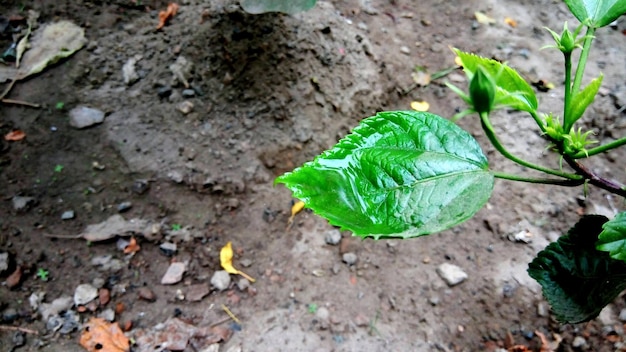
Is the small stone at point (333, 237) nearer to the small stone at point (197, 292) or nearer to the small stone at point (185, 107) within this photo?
the small stone at point (197, 292)

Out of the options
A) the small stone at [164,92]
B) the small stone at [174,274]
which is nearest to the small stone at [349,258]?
the small stone at [174,274]

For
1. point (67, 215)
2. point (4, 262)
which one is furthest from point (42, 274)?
point (67, 215)

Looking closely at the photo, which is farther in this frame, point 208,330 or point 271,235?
point 271,235

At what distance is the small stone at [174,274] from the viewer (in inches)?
73.2

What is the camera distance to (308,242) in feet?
6.38

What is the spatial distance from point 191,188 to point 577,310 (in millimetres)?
1476

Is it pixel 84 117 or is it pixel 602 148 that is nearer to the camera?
pixel 602 148

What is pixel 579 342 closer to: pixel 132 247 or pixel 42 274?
pixel 132 247

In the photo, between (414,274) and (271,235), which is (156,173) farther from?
(414,274)

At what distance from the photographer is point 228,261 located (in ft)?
6.23

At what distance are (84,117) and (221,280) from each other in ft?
3.17

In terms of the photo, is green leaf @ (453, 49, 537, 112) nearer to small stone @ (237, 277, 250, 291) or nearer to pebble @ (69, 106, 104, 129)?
small stone @ (237, 277, 250, 291)

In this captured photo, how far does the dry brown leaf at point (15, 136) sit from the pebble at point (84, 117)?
0.67ft

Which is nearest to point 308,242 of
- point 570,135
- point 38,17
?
point 570,135
